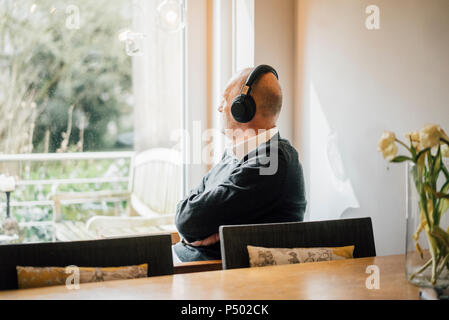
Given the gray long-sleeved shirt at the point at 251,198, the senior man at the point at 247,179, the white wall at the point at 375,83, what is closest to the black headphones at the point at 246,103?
the senior man at the point at 247,179

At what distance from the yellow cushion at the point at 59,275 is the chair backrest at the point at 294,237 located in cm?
30

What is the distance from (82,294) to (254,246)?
550 millimetres

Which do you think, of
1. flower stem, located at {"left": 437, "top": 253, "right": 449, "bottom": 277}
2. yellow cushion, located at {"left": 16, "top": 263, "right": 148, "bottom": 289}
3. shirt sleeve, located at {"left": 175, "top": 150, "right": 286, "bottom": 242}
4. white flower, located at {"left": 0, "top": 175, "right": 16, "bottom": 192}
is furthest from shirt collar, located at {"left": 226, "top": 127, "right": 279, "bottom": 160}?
white flower, located at {"left": 0, "top": 175, "right": 16, "bottom": 192}

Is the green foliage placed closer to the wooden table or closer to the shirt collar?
the shirt collar

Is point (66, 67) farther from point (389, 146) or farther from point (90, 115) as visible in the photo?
point (389, 146)

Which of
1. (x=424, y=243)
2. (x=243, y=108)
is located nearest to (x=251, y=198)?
(x=243, y=108)

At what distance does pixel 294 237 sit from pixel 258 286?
1.25 ft

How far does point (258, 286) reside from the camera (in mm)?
1229

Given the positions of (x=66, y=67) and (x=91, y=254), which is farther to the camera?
(x=66, y=67)

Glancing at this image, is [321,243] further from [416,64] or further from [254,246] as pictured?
[416,64]

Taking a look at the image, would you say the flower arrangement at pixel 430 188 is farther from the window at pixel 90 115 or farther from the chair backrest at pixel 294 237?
the window at pixel 90 115

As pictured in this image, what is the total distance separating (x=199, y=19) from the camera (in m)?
2.73

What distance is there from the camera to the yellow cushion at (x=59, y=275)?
1236 millimetres

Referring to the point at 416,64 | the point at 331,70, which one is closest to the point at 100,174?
the point at 331,70
